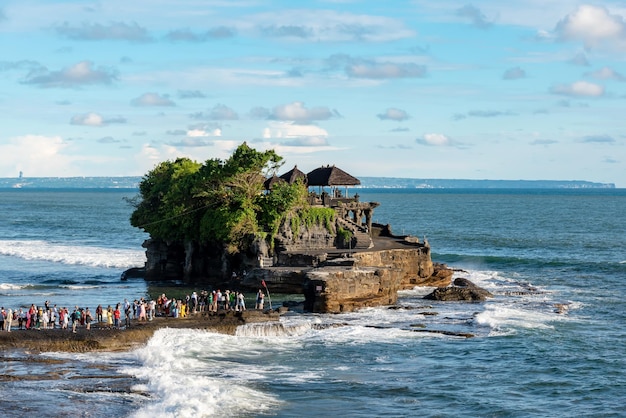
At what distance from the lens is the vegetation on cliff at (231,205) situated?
59.0 metres

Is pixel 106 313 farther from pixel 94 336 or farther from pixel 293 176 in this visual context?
pixel 293 176

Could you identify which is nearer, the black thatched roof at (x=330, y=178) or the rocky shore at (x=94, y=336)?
the rocky shore at (x=94, y=336)

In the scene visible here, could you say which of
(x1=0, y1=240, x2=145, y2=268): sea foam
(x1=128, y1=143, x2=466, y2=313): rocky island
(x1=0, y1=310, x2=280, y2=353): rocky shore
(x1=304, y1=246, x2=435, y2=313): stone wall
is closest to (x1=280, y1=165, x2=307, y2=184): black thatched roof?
(x1=128, y1=143, x2=466, y2=313): rocky island

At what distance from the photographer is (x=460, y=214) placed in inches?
6353

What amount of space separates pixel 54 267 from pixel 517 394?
4923cm

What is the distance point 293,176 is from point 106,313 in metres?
25.1

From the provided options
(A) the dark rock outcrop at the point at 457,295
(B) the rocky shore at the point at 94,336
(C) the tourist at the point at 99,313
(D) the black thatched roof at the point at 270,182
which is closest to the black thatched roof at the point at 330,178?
(D) the black thatched roof at the point at 270,182

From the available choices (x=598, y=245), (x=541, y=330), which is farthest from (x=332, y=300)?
(x=598, y=245)

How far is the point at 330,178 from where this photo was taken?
2537 inches

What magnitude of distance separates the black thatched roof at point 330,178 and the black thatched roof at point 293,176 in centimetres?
75

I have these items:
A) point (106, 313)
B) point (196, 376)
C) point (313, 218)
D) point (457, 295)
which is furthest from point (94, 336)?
point (313, 218)

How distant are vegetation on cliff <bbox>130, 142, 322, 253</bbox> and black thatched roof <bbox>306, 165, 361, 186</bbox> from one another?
304 cm

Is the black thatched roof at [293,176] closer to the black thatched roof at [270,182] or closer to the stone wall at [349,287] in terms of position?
the black thatched roof at [270,182]

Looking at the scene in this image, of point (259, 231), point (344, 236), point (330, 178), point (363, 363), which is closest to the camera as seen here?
point (363, 363)
